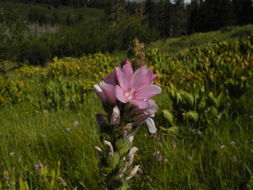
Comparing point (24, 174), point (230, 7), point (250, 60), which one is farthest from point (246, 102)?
point (230, 7)

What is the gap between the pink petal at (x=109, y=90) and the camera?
0.98 metres

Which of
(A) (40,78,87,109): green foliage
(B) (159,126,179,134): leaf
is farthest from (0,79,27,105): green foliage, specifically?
(B) (159,126,179,134): leaf

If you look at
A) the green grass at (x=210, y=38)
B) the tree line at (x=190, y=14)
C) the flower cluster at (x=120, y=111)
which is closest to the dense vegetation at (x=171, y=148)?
the flower cluster at (x=120, y=111)

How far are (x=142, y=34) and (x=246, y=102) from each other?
19.4m

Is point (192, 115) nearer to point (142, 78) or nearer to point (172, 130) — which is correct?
point (172, 130)

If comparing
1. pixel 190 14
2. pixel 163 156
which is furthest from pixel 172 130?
pixel 190 14

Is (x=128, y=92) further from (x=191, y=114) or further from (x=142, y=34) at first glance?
(x=142, y=34)

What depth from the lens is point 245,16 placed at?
52031 millimetres

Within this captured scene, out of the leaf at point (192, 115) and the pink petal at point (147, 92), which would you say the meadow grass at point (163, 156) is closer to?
the leaf at point (192, 115)

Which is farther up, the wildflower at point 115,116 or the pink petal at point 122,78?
the pink petal at point 122,78

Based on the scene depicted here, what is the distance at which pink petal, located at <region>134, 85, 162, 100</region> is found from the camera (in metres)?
1.00

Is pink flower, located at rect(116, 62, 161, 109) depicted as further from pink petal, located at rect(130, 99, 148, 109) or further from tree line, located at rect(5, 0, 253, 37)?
tree line, located at rect(5, 0, 253, 37)

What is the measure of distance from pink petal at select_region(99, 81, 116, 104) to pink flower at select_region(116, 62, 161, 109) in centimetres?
4

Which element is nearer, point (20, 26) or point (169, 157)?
point (169, 157)
